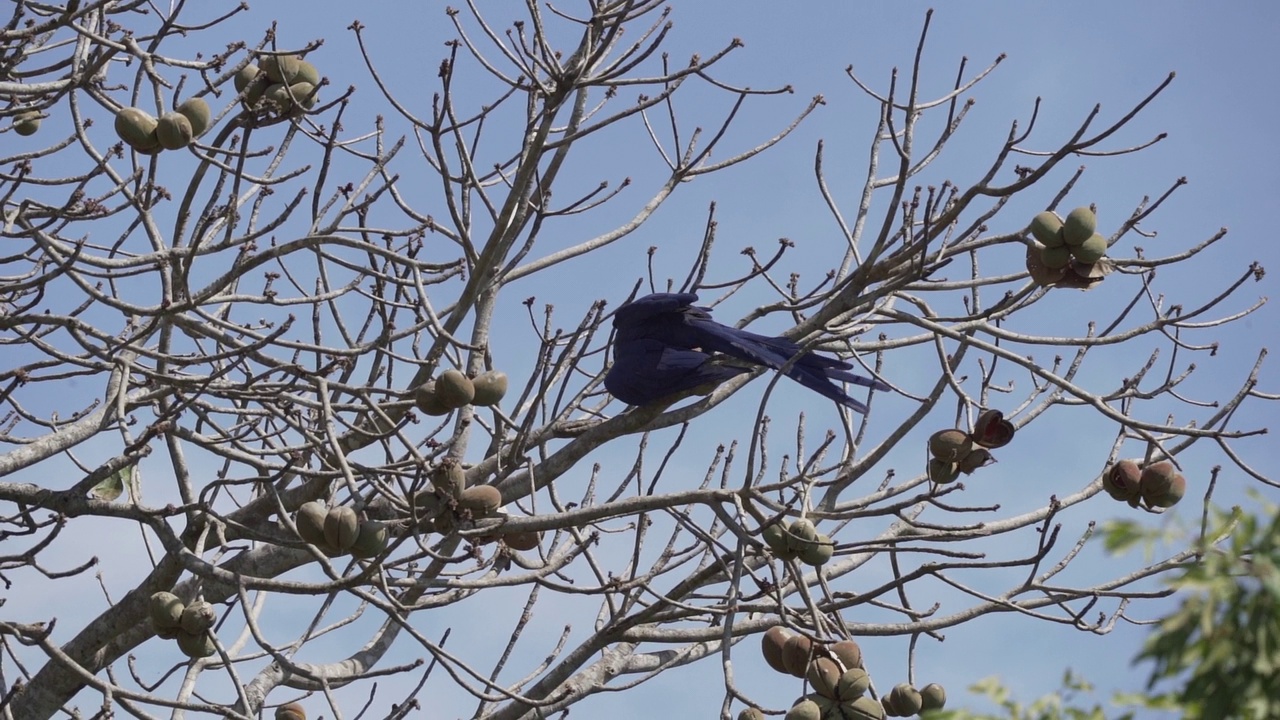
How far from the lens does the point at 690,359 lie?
3936mm

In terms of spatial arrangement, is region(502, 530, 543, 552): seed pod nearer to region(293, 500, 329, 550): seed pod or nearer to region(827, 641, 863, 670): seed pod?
region(293, 500, 329, 550): seed pod

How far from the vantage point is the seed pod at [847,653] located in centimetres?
298

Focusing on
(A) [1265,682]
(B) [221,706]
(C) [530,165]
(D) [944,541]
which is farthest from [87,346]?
(A) [1265,682]

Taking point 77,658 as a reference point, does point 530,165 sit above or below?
above

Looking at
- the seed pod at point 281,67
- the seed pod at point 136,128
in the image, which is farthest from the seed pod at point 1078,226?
the seed pod at point 136,128

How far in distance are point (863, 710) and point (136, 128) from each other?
2.28 m

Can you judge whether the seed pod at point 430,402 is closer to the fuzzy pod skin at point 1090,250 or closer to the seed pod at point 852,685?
the seed pod at point 852,685

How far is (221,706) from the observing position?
321 cm

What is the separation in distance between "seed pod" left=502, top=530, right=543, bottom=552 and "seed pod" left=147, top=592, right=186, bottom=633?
35.5 inches

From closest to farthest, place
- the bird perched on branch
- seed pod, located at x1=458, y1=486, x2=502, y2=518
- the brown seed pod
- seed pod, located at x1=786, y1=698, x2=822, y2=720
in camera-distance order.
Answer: seed pod, located at x1=786, y1=698, x2=822, y2=720 → seed pod, located at x1=458, y1=486, x2=502, y2=518 → the brown seed pod → the bird perched on branch

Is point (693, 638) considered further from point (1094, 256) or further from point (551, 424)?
point (1094, 256)

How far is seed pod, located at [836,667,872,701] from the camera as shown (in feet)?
9.45

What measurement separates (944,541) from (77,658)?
104 inches

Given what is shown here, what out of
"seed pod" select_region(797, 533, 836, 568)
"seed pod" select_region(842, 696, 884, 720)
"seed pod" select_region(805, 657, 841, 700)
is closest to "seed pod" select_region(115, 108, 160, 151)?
"seed pod" select_region(797, 533, 836, 568)
